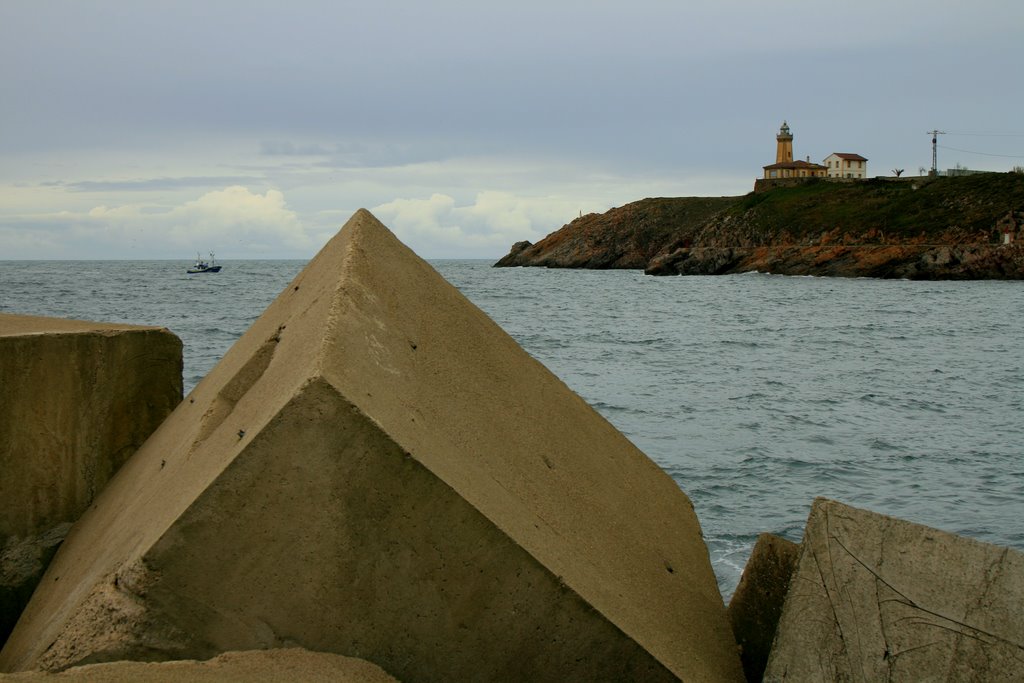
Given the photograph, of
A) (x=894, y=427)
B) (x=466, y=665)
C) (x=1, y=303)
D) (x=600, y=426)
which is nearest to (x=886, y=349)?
(x=894, y=427)

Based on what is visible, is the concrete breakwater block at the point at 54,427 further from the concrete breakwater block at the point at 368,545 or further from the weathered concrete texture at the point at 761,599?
the weathered concrete texture at the point at 761,599

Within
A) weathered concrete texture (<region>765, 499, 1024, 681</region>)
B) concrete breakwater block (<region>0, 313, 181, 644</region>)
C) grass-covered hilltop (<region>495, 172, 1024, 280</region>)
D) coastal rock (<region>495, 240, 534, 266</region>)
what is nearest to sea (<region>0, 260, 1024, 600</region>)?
weathered concrete texture (<region>765, 499, 1024, 681</region>)

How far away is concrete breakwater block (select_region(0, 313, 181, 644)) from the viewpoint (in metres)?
3.57

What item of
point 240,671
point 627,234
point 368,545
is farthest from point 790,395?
point 627,234

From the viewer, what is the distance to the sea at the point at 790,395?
26.9 feet

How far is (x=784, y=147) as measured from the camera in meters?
93.7

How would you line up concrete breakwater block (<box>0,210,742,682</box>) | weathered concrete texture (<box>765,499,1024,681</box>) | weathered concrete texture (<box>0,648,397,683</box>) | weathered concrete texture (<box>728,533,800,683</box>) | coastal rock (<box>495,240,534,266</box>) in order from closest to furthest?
weathered concrete texture (<box>0,648,397,683</box>), concrete breakwater block (<box>0,210,742,682</box>), weathered concrete texture (<box>765,499,1024,681</box>), weathered concrete texture (<box>728,533,800,683</box>), coastal rock (<box>495,240,534,266</box>)

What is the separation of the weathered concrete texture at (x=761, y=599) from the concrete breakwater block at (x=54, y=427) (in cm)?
246

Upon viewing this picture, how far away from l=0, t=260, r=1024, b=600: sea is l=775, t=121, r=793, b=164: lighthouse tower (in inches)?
2302

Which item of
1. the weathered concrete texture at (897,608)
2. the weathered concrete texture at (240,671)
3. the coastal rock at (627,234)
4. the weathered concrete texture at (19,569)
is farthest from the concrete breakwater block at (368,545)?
the coastal rock at (627,234)

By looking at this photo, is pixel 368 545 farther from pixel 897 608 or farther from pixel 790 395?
pixel 790 395

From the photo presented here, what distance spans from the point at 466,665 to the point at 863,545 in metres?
1.10

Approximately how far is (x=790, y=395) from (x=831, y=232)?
195 ft

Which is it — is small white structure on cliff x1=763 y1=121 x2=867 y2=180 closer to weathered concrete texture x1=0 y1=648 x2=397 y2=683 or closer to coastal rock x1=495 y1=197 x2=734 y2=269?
coastal rock x1=495 y1=197 x2=734 y2=269
